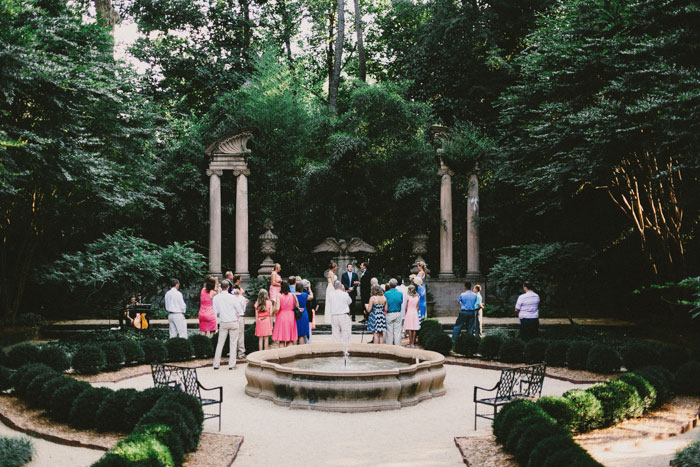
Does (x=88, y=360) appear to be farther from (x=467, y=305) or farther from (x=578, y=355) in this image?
(x=578, y=355)

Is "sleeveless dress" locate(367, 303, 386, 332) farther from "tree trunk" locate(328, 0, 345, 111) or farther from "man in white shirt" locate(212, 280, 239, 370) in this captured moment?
"tree trunk" locate(328, 0, 345, 111)

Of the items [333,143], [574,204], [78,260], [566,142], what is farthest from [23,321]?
[574,204]

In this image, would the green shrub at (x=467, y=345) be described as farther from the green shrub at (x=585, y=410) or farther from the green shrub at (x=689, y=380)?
the green shrub at (x=585, y=410)

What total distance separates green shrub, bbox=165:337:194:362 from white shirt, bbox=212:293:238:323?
1.65 metres

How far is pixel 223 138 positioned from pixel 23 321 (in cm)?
1046

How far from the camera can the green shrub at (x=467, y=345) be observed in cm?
1524

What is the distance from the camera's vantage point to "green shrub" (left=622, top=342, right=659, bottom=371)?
1232 cm

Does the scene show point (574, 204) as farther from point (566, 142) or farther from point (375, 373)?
point (375, 373)

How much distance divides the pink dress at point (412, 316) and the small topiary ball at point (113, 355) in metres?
6.94

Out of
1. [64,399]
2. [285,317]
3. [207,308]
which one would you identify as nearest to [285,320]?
[285,317]

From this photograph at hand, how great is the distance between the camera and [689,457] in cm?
657

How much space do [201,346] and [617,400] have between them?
9.51 meters

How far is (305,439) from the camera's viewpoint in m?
8.22

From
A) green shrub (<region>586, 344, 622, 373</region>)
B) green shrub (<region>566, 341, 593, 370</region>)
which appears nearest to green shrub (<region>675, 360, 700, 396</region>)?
green shrub (<region>586, 344, 622, 373</region>)
